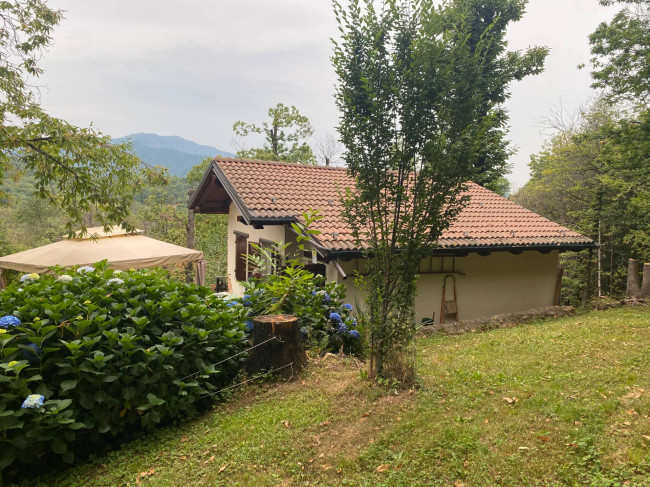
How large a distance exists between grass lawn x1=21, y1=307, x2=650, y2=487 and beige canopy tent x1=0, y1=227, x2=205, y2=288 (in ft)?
17.6

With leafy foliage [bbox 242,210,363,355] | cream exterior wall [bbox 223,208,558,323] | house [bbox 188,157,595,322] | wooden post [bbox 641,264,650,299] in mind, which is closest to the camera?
leafy foliage [bbox 242,210,363,355]

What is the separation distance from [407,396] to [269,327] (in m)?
1.56

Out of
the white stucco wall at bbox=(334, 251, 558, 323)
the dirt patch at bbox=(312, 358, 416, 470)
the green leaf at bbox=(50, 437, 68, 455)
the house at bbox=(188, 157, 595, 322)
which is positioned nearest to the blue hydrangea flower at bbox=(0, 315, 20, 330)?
the green leaf at bbox=(50, 437, 68, 455)

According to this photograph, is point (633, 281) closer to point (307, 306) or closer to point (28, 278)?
point (307, 306)

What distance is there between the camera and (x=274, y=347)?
14.0 ft

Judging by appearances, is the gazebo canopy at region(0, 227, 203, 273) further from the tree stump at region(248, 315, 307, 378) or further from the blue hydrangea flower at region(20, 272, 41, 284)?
the tree stump at region(248, 315, 307, 378)

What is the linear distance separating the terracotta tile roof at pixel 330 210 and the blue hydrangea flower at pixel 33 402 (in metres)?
4.91

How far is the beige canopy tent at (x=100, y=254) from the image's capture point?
7996 mm

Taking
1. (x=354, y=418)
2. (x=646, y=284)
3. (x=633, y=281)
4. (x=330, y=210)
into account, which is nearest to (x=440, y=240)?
(x=330, y=210)

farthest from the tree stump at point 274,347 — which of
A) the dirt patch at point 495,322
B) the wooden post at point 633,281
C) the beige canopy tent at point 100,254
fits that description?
the wooden post at point 633,281

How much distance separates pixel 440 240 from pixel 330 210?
2.51 meters

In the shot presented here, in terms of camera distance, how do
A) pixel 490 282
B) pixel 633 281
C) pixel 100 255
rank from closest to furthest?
pixel 100 255
pixel 490 282
pixel 633 281

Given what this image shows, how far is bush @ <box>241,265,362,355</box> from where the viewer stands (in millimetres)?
4945

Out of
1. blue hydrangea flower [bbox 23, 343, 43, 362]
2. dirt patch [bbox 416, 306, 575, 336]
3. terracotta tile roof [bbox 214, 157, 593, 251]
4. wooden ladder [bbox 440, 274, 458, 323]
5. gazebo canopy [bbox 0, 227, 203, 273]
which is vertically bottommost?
dirt patch [bbox 416, 306, 575, 336]
